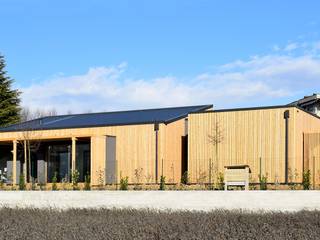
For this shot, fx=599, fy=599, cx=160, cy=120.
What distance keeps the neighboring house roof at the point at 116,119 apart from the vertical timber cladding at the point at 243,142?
6.46 ft

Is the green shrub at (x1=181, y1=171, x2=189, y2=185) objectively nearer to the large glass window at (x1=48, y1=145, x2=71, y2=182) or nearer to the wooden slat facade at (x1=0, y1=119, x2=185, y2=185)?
the wooden slat facade at (x1=0, y1=119, x2=185, y2=185)

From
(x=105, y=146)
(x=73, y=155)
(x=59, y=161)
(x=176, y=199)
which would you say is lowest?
(x=176, y=199)

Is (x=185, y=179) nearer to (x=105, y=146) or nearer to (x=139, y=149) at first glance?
(x=139, y=149)

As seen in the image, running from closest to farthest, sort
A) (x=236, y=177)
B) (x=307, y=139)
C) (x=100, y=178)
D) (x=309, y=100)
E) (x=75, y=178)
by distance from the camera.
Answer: (x=236, y=177) < (x=307, y=139) < (x=100, y=178) < (x=75, y=178) < (x=309, y=100)

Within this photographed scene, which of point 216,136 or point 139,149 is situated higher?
point 216,136

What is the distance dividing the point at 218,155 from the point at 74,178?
648cm

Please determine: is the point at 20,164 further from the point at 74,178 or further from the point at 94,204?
the point at 94,204

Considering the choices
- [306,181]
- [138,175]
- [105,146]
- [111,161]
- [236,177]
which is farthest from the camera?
[105,146]

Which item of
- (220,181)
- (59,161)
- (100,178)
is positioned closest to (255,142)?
(220,181)

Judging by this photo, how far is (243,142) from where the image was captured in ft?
83.9

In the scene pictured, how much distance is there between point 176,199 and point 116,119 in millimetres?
10255

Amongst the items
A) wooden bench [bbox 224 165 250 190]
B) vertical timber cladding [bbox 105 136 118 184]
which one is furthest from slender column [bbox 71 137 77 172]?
wooden bench [bbox 224 165 250 190]

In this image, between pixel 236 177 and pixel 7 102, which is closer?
pixel 236 177

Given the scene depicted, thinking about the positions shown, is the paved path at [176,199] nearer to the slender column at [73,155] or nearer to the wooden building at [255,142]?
the wooden building at [255,142]
